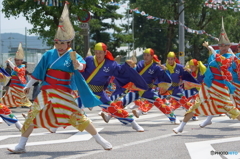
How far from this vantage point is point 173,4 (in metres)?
26.5

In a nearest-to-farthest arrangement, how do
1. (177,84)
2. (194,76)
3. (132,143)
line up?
1. (132,143)
2. (177,84)
3. (194,76)

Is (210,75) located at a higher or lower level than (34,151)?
higher

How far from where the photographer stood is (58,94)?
247 inches

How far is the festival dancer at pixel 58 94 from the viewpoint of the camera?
6.25 metres

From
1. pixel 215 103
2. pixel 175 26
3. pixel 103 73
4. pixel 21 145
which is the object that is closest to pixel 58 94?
pixel 21 145

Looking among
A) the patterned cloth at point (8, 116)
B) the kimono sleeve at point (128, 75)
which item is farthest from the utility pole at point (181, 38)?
the patterned cloth at point (8, 116)

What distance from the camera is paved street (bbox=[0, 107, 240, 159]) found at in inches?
246

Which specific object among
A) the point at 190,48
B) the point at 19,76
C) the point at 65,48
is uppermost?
the point at 65,48

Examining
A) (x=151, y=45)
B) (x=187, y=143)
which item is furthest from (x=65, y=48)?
(x=151, y=45)

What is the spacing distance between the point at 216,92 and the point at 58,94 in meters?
3.24

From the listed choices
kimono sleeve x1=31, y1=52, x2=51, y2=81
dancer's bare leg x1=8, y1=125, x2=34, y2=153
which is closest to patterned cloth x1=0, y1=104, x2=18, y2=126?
dancer's bare leg x1=8, y1=125, x2=34, y2=153

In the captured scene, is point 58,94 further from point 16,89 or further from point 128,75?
point 16,89

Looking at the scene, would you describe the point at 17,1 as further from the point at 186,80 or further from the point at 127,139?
the point at 127,139

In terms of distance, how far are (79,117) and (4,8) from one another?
12156mm
